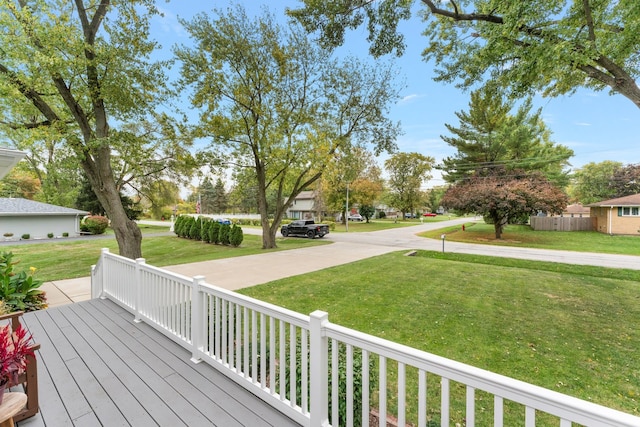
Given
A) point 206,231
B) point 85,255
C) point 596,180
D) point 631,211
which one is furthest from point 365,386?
point 596,180

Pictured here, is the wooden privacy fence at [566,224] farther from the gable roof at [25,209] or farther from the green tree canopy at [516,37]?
the gable roof at [25,209]


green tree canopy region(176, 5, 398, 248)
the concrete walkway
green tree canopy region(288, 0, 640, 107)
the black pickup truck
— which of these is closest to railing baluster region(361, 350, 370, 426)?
green tree canopy region(288, 0, 640, 107)

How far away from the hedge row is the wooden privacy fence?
23028 millimetres

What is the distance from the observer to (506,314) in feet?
15.9

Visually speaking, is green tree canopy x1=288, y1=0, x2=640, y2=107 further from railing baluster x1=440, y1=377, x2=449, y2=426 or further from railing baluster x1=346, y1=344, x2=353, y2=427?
railing baluster x1=346, y1=344, x2=353, y2=427

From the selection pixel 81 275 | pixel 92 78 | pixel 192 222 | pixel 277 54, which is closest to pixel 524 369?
pixel 92 78

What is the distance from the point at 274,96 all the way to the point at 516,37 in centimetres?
916

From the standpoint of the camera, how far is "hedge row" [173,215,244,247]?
1499 centimetres

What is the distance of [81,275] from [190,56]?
847cm

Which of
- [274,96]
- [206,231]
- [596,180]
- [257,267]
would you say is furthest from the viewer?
[596,180]

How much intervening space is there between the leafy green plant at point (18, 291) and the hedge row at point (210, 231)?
9.67 metres

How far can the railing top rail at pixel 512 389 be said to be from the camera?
923 mm

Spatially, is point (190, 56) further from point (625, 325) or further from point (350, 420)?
point (625, 325)

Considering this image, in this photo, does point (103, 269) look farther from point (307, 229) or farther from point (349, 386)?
point (307, 229)
